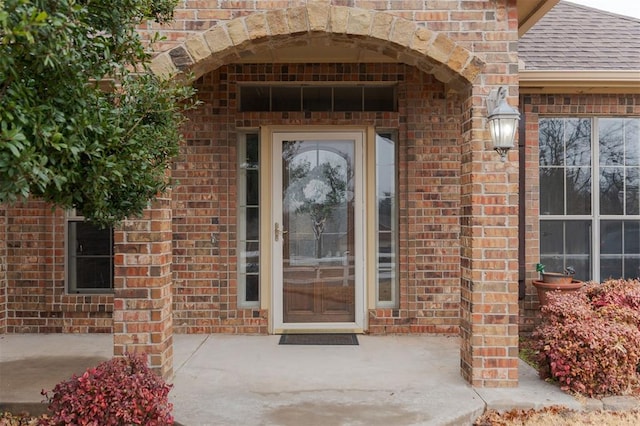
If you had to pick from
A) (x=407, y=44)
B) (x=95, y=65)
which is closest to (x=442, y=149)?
(x=407, y=44)

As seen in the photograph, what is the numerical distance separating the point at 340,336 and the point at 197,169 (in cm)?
260

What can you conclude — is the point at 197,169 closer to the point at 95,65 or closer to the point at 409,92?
the point at 409,92

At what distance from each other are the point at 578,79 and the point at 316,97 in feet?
9.80

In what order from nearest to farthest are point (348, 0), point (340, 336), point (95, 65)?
point (95, 65), point (348, 0), point (340, 336)

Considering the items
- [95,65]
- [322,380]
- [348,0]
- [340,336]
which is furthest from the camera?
[340,336]

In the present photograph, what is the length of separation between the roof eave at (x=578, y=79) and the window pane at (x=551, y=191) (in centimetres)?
103

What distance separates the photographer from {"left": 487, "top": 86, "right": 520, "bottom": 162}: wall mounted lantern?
418 cm

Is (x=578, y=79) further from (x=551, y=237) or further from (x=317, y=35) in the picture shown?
(x=317, y=35)

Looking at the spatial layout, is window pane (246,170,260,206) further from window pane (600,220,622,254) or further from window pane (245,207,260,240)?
window pane (600,220,622,254)

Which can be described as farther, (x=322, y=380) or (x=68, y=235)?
(x=68, y=235)

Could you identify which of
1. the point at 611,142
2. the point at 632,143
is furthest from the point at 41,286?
the point at 632,143

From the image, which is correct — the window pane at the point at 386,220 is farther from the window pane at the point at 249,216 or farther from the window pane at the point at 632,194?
the window pane at the point at 632,194

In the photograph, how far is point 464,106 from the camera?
4.70m

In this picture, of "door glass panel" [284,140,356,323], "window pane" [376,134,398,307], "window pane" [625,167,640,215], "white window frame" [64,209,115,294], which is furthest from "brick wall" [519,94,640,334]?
"white window frame" [64,209,115,294]
